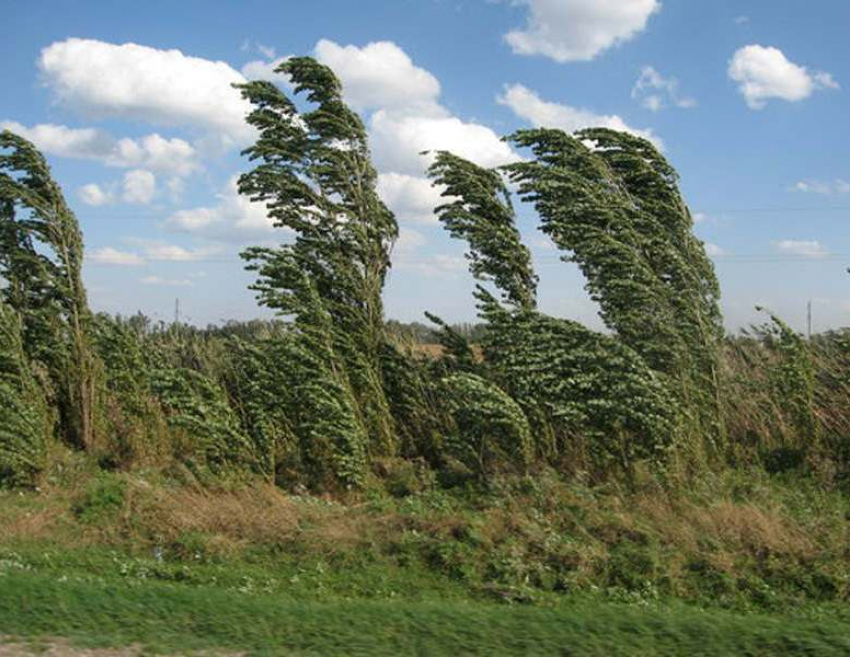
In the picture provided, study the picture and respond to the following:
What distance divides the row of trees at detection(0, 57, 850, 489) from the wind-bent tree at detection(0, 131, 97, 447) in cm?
3

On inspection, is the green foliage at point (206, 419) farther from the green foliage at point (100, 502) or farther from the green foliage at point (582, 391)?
the green foliage at point (582, 391)

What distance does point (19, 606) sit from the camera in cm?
575

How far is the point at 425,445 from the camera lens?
11.3 meters

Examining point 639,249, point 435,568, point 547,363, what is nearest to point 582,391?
point 547,363

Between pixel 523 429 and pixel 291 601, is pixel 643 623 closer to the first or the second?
pixel 291 601

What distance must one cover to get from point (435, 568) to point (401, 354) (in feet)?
14.9

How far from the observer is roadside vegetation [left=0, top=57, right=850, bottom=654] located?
593cm

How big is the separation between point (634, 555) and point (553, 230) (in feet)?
15.6

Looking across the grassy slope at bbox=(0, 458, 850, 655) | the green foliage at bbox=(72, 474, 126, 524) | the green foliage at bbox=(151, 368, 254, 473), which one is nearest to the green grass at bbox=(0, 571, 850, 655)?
the grassy slope at bbox=(0, 458, 850, 655)

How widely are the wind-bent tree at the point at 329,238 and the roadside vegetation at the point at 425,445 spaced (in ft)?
0.13

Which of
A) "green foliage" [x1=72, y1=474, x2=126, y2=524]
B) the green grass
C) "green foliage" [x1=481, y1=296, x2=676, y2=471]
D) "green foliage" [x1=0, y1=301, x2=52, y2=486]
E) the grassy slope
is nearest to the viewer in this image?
the green grass

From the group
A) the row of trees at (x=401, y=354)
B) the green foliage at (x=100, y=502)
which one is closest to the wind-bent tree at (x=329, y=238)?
the row of trees at (x=401, y=354)

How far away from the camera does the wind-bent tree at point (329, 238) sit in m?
11.0

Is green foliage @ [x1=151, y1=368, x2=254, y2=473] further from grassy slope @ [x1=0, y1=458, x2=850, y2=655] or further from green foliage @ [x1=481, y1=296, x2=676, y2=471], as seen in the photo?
green foliage @ [x1=481, y1=296, x2=676, y2=471]
